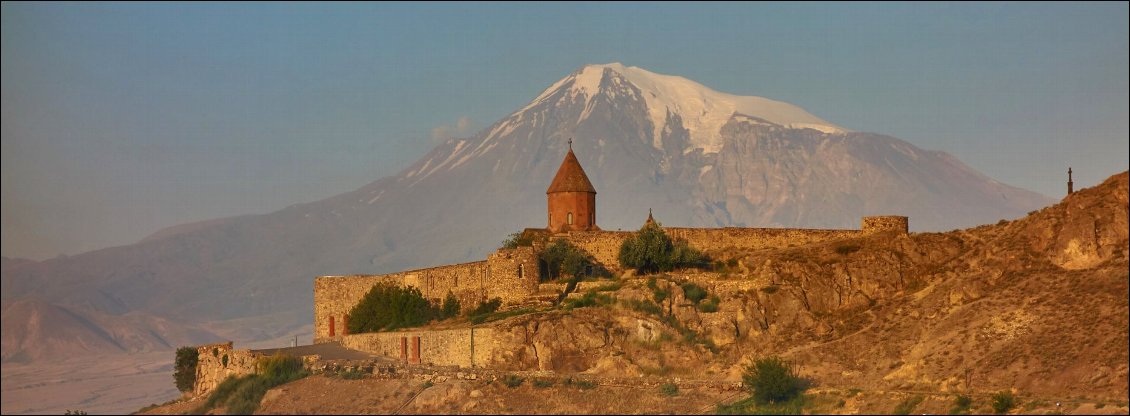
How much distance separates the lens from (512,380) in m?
59.5

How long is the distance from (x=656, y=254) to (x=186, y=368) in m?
22.3

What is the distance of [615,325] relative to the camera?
210 ft

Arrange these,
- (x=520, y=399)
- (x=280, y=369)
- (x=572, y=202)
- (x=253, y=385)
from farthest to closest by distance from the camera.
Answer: (x=572, y=202) → (x=280, y=369) → (x=253, y=385) → (x=520, y=399)

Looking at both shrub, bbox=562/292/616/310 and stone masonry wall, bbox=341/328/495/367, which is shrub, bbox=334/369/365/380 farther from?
shrub, bbox=562/292/616/310

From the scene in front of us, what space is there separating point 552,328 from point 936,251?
48.9 ft

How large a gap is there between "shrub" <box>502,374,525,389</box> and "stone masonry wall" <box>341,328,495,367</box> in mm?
3171

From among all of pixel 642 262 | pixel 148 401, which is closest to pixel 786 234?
pixel 642 262

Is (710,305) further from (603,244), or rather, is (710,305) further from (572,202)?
(572,202)

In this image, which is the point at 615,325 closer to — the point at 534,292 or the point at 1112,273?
the point at 534,292

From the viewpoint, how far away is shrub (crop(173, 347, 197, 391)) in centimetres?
7557

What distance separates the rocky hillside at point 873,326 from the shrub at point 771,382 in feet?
3.35

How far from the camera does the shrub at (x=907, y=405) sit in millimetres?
51969

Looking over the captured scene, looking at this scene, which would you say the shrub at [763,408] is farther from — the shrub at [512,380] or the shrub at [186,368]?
the shrub at [186,368]

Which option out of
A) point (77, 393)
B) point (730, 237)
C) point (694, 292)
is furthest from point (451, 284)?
point (77, 393)
